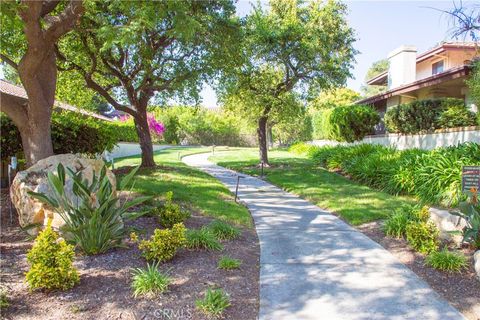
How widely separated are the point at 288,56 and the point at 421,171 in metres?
7.99

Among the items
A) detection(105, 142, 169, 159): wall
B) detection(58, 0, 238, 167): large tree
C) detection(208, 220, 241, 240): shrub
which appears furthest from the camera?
detection(105, 142, 169, 159): wall

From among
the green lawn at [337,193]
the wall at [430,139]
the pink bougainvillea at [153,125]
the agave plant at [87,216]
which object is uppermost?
the pink bougainvillea at [153,125]

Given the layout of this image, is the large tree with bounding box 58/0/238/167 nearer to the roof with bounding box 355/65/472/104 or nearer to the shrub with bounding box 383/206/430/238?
the shrub with bounding box 383/206/430/238

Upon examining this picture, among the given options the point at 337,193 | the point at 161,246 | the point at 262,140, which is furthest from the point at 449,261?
the point at 262,140

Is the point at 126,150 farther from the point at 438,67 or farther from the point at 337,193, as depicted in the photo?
the point at 438,67

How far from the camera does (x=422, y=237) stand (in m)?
6.10

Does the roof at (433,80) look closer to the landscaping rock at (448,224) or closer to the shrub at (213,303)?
the landscaping rock at (448,224)

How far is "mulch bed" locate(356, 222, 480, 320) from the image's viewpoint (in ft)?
14.5

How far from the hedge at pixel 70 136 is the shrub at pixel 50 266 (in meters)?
6.21

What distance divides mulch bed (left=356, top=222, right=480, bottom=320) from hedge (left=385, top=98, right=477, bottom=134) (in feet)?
26.8

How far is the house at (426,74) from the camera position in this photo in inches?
592

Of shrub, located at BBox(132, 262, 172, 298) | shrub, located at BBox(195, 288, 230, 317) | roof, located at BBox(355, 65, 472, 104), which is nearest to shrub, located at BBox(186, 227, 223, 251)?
shrub, located at BBox(132, 262, 172, 298)

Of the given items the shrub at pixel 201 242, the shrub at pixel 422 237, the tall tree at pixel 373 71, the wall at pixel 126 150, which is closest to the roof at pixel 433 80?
the shrub at pixel 422 237

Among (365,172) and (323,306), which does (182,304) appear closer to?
(323,306)
